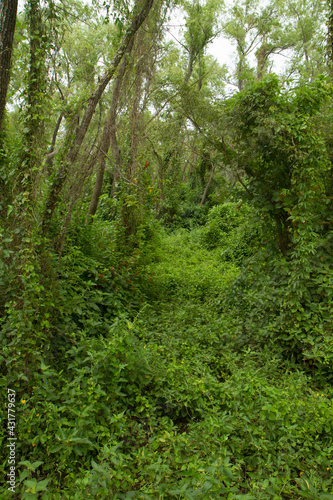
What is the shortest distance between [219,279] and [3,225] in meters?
4.58

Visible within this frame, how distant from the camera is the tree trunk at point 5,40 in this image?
3.21m

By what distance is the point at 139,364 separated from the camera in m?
3.13

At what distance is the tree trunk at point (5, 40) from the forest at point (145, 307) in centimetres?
1

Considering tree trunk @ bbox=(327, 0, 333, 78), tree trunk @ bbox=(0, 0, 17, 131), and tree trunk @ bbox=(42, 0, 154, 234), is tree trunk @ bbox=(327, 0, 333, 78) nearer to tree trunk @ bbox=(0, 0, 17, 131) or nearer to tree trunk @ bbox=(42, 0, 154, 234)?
tree trunk @ bbox=(42, 0, 154, 234)

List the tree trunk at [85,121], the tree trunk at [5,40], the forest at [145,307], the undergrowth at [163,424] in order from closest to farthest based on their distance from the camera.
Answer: the undergrowth at [163,424]
the forest at [145,307]
the tree trunk at [5,40]
the tree trunk at [85,121]

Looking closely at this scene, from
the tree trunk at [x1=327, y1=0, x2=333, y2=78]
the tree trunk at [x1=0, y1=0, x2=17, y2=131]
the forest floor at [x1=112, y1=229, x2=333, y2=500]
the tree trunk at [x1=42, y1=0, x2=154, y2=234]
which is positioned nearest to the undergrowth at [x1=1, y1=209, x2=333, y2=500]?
the forest floor at [x1=112, y1=229, x2=333, y2=500]

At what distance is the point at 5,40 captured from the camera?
3244 mm

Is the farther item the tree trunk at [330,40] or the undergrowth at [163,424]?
the tree trunk at [330,40]

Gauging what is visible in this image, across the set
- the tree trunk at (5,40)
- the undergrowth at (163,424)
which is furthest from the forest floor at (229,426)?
the tree trunk at (5,40)

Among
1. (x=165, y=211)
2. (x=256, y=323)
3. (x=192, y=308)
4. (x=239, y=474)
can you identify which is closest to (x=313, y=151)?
(x=256, y=323)

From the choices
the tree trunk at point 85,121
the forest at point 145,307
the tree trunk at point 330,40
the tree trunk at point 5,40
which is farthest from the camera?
the tree trunk at point 330,40

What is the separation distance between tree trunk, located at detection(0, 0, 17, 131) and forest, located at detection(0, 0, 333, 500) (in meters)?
0.01

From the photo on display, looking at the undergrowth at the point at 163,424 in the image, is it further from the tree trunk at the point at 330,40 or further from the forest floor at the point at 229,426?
the tree trunk at the point at 330,40

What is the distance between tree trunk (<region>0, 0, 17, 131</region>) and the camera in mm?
3209
